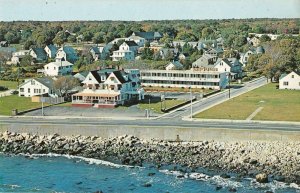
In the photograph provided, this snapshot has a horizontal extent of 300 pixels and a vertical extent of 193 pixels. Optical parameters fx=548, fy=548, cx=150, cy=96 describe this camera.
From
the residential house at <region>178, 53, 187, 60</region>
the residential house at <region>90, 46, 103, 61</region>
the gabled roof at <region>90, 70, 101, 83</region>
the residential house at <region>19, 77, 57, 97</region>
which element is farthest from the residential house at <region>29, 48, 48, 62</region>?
the gabled roof at <region>90, 70, 101, 83</region>

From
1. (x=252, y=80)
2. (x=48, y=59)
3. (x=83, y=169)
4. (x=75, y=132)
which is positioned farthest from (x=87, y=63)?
(x=83, y=169)

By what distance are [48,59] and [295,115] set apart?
56.8 meters

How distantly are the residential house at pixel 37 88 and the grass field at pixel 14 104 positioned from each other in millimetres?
1342

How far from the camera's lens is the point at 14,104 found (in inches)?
2115

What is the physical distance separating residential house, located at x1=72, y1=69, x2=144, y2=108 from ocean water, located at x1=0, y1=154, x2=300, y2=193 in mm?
15300

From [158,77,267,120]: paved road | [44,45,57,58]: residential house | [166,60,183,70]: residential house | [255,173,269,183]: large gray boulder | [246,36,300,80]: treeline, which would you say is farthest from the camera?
[44,45,57,58]: residential house

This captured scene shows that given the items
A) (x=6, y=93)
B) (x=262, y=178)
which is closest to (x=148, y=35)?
(x=6, y=93)

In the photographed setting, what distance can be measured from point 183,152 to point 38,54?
5911cm

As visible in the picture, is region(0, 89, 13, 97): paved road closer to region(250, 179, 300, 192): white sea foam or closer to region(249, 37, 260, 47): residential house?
region(250, 179, 300, 192): white sea foam

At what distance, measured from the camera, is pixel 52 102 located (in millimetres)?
54781

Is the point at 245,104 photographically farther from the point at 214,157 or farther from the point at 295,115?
the point at 214,157

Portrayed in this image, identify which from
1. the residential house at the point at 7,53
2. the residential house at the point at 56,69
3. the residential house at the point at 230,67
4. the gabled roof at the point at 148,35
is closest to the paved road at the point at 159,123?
the residential house at the point at 56,69

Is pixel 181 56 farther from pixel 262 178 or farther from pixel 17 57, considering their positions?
pixel 262 178

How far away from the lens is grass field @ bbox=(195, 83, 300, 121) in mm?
44938
